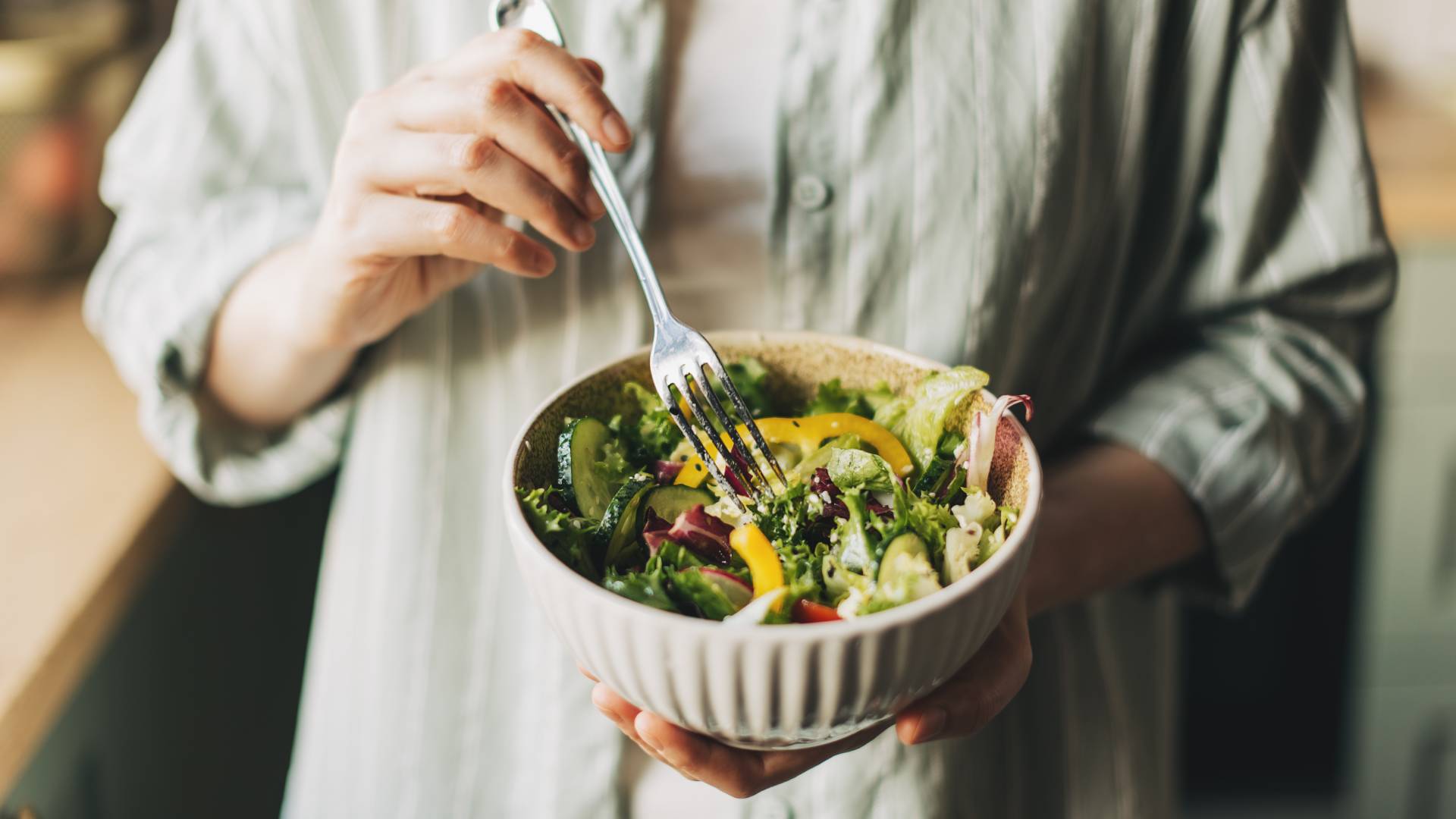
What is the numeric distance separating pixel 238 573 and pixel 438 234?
1.03m

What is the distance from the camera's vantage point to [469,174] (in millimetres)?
629

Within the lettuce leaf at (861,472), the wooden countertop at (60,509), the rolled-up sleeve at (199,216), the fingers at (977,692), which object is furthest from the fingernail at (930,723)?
the wooden countertop at (60,509)

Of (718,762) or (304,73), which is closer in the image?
(718,762)

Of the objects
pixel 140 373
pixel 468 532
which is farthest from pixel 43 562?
pixel 468 532

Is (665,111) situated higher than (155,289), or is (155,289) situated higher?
(665,111)

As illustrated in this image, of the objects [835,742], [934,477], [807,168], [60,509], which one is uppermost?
[807,168]

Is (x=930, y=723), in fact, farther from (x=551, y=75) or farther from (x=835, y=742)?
(x=551, y=75)

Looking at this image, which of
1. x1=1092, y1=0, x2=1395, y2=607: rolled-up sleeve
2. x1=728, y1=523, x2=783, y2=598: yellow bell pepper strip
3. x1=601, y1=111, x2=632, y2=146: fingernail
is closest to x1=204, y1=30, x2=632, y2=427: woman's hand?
x1=601, y1=111, x2=632, y2=146: fingernail

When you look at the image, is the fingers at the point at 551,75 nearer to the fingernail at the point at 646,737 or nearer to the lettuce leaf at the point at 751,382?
the lettuce leaf at the point at 751,382

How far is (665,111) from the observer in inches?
31.1

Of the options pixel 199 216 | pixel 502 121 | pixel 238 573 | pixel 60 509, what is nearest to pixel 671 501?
pixel 502 121

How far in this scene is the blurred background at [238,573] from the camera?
104 centimetres

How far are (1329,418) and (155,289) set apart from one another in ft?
3.14

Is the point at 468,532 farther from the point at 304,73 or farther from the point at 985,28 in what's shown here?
the point at 985,28
